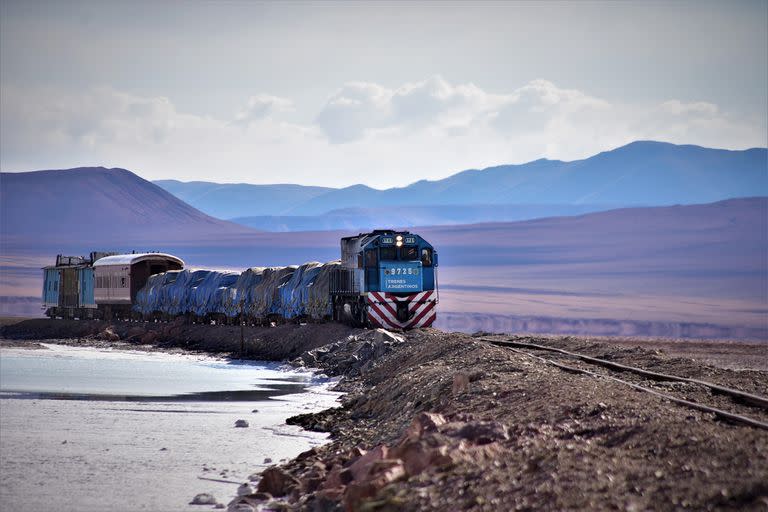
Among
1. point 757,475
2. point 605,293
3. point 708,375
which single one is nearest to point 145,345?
point 708,375

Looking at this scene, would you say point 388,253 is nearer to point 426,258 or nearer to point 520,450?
point 426,258

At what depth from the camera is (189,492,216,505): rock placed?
1293 cm

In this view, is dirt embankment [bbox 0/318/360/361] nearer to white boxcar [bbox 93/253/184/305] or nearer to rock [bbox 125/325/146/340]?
rock [bbox 125/325/146/340]

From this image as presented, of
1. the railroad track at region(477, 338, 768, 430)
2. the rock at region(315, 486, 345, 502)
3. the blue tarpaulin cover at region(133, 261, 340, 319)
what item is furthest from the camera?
the blue tarpaulin cover at region(133, 261, 340, 319)

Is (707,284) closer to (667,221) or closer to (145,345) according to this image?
(667,221)

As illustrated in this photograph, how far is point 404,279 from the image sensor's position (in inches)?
1366

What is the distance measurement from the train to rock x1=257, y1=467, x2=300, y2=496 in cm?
2068

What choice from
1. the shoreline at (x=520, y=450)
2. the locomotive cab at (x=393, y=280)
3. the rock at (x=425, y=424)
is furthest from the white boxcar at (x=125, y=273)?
the rock at (x=425, y=424)

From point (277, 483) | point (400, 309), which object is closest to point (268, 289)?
point (400, 309)

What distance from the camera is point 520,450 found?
10.7 m

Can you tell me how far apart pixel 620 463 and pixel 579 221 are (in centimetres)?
18601

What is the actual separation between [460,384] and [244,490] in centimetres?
495

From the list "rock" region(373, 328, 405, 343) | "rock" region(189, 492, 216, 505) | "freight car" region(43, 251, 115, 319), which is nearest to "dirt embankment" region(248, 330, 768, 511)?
"rock" region(189, 492, 216, 505)

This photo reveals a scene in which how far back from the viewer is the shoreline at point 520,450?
888 centimetres
